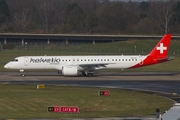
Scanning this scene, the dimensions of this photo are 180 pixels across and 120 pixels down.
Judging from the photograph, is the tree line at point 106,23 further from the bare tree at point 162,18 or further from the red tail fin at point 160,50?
the red tail fin at point 160,50

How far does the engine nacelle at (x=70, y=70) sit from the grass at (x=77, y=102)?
14530 mm

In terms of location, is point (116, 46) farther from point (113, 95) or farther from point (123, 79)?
point (113, 95)

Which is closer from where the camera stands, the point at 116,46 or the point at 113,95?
the point at 113,95

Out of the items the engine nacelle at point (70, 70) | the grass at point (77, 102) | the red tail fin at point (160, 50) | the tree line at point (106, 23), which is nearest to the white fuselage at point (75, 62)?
the engine nacelle at point (70, 70)

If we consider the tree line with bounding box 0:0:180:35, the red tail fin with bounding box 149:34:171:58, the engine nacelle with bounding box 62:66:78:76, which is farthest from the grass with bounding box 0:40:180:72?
the engine nacelle with bounding box 62:66:78:76

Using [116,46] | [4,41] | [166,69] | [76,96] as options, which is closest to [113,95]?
[76,96]

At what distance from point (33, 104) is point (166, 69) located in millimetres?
40597

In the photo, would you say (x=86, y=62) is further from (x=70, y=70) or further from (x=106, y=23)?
(x=106, y=23)

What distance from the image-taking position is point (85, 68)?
68.1 m

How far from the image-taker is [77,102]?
44.2 metres

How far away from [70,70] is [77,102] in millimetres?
22820

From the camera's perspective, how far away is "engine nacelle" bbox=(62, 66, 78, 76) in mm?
66875

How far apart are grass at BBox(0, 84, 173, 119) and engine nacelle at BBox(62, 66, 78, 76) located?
14530 mm

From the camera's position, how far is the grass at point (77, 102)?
38.5 m
